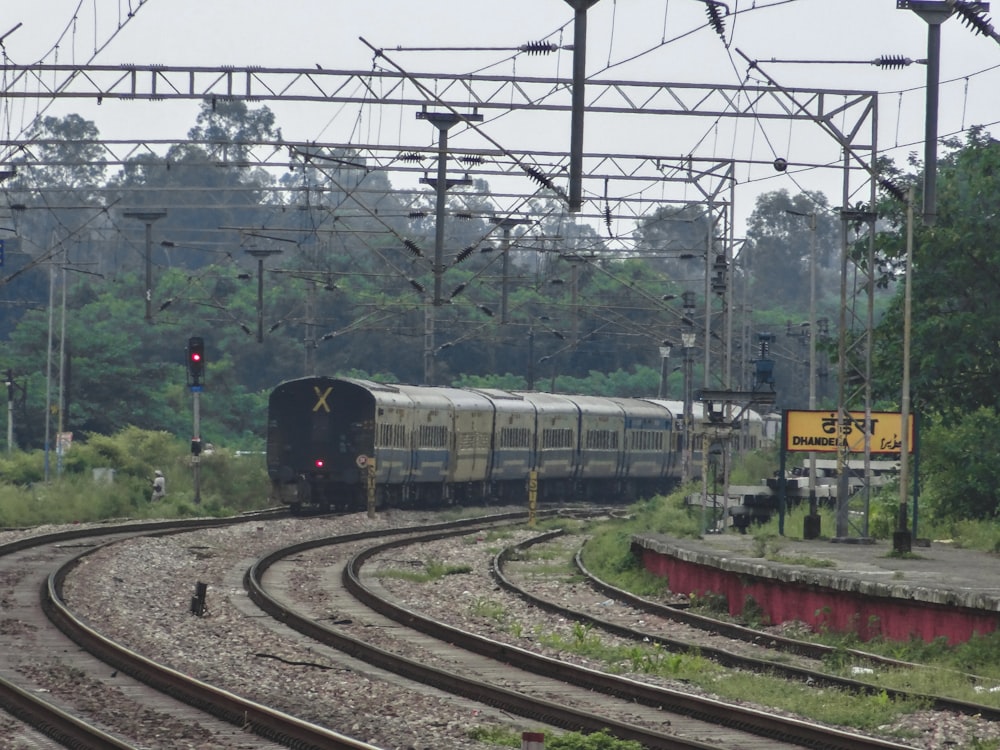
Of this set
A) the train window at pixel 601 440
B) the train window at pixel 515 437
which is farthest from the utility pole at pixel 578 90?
the train window at pixel 601 440

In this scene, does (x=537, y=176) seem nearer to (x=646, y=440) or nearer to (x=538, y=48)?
(x=538, y=48)

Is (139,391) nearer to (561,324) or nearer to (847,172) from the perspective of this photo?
(561,324)

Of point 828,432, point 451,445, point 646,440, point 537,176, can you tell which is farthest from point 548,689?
point 646,440

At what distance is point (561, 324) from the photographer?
78125mm

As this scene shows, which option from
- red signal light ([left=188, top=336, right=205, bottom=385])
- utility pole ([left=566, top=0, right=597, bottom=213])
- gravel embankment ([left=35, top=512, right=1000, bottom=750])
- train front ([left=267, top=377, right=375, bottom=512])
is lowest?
gravel embankment ([left=35, top=512, right=1000, bottom=750])

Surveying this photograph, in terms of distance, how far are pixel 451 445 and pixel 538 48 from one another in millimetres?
20108

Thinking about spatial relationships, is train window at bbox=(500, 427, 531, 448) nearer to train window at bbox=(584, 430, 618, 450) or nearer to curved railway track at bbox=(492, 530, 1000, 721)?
train window at bbox=(584, 430, 618, 450)

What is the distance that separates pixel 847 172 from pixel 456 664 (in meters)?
13.5

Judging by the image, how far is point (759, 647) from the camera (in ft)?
55.9

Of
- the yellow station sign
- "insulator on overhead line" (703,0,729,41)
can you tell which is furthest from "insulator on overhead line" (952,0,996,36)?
the yellow station sign

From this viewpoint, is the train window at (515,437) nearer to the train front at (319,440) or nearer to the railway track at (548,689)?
the train front at (319,440)

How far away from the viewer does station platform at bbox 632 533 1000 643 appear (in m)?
16.0

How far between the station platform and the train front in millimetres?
14872

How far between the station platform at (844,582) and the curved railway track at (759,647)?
719 millimetres
